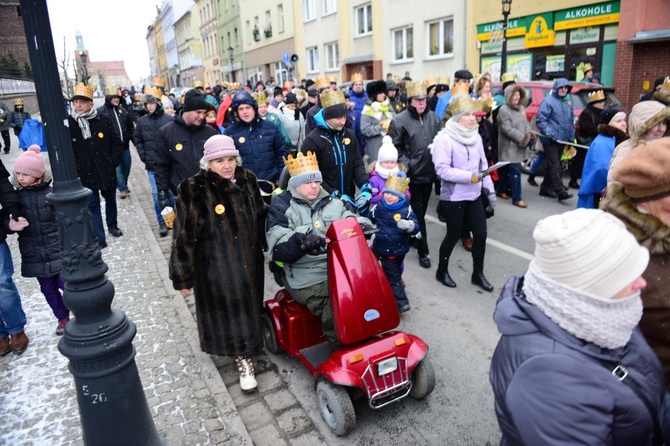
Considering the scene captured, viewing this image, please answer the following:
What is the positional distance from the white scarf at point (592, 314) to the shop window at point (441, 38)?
20757mm

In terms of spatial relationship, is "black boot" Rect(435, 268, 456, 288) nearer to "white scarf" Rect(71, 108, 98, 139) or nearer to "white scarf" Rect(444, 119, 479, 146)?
"white scarf" Rect(444, 119, 479, 146)

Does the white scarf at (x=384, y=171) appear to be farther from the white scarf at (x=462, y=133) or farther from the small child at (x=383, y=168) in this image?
the white scarf at (x=462, y=133)

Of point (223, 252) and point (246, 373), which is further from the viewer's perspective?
point (246, 373)

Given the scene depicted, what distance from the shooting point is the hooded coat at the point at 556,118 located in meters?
8.73

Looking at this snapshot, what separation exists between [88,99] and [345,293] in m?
5.35

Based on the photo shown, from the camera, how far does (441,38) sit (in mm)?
21281

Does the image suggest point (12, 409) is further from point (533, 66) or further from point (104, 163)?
point (533, 66)

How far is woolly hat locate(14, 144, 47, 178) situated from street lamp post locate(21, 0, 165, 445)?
197cm

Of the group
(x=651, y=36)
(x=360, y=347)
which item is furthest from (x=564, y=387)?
(x=651, y=36)

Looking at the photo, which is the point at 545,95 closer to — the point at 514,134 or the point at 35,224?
the point at 514,134

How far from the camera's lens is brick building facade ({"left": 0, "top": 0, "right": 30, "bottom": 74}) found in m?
39.7

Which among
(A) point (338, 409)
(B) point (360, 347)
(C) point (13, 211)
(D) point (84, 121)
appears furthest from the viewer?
(D) point (84, 121)

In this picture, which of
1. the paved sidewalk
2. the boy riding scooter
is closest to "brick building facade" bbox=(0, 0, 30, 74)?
the paved sidewalk

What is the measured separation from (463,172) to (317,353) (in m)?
2.37
